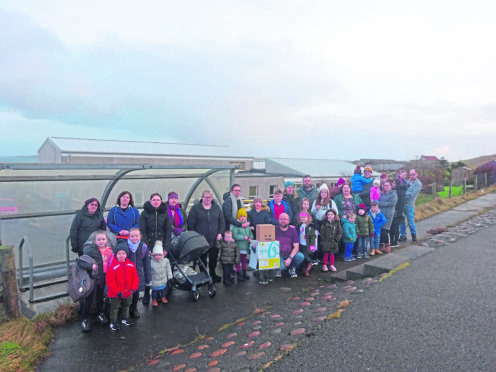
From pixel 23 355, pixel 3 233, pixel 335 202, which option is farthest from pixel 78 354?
pixel 335 202

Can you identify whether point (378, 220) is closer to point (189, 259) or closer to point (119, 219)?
point (189, 259)

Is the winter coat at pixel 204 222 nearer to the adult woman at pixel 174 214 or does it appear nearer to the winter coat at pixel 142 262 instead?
the adult woman at pixel 174 214

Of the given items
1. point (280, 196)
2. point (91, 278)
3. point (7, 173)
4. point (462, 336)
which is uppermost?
point (7, 173)

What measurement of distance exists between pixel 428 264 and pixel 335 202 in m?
2.32

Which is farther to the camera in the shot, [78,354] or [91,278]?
[91,278]

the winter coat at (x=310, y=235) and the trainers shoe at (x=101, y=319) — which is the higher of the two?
the winter coat at (x=310, y=235)

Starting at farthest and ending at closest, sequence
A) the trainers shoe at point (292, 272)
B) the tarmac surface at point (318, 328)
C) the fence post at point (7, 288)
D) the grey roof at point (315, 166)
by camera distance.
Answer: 1. the grey roof at point (315, 166)
2. the trainers shoe at point (292, 272)
3. the fence post at point (7, 288)
4. the tarmac surface at point (318, 328)

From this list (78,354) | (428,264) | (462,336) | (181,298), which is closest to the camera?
(462,336)

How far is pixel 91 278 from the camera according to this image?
16.6 ft

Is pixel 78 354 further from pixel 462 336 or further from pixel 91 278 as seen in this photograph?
pixel 462 336

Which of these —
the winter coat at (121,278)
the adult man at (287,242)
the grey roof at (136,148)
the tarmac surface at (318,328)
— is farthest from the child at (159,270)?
the grey roof at (136,148)

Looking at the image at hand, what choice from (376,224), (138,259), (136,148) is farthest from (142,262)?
(136,148)

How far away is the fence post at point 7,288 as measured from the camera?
4766 mm

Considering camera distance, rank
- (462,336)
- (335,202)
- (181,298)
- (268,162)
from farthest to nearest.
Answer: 1. (268,162)
2. (335,202)
3. (181,298)
4. (462,336)
